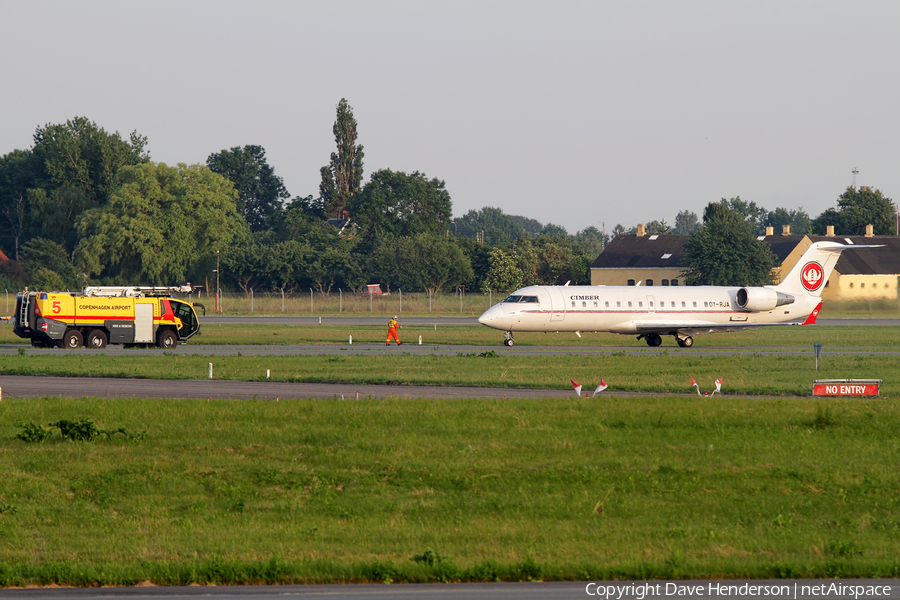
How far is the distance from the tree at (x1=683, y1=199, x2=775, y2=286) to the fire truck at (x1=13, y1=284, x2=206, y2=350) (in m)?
64.0

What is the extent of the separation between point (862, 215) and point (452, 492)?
5095 inches

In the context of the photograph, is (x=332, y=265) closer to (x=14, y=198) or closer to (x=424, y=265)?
(x=424, y=265)

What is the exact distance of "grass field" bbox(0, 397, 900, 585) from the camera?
39.0ft

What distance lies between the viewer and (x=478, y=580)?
37.4ft

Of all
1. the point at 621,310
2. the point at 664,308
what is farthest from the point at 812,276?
the point at 621,310

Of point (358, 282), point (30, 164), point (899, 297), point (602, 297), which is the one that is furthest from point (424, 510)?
point (30, 164)

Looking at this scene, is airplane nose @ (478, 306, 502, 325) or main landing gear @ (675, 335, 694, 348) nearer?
airplane nose @ (478, 306, 502, 325)

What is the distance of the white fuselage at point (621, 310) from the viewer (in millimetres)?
45750

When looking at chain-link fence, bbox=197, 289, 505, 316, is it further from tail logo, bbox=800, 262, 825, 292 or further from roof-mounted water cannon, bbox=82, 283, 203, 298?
tail logo, bbox=800, 262, 825, 292

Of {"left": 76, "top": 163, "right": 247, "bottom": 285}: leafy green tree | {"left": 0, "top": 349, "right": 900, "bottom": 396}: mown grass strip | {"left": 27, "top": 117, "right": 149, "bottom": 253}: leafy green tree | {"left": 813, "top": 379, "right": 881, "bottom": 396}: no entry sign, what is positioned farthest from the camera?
{"left": 27, "top": 117, "right": 149, "bottom": 253}: leafy green tree

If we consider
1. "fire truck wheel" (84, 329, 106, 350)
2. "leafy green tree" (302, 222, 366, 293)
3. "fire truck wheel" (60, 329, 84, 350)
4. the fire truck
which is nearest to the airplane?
the fire truck

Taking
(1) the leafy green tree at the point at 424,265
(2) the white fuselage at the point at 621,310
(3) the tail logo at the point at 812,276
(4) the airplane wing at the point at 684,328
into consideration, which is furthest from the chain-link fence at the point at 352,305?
(4) the airplane wing at the point at 684,328

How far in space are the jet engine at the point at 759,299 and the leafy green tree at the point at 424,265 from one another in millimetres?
59930

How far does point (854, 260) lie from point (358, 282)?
53.5 m
